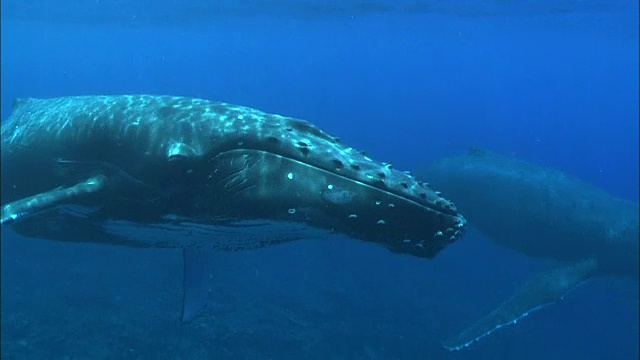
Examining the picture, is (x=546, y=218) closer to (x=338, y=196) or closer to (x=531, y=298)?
(x=531, y=298)

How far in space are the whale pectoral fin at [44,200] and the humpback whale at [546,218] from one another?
34.2 feet

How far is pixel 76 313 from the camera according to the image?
48.0 ft

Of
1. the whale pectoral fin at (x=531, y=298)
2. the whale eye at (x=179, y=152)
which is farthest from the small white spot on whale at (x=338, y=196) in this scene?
the whale pectoral fin at (x=531, y=298)

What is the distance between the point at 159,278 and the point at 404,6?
100ft

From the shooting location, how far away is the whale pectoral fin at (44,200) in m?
5.41

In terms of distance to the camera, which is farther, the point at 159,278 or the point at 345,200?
the point at 159,278

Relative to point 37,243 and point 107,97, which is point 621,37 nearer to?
point 37,243

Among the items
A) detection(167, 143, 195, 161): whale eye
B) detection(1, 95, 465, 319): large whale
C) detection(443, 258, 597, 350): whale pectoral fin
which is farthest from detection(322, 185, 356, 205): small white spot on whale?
detection(443, 258, 597, 350): whale pectoral fin

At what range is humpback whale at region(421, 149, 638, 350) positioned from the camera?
48.3 ft

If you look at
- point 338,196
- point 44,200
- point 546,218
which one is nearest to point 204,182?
point 338,196

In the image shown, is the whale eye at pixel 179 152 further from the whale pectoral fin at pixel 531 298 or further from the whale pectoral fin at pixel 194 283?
the whale pectoral fin at pixel 531 298

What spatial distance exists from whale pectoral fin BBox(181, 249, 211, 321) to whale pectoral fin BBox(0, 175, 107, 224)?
3370 mm

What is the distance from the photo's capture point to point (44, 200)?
5562 millimetres

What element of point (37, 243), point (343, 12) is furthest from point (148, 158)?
point (343, 12)
